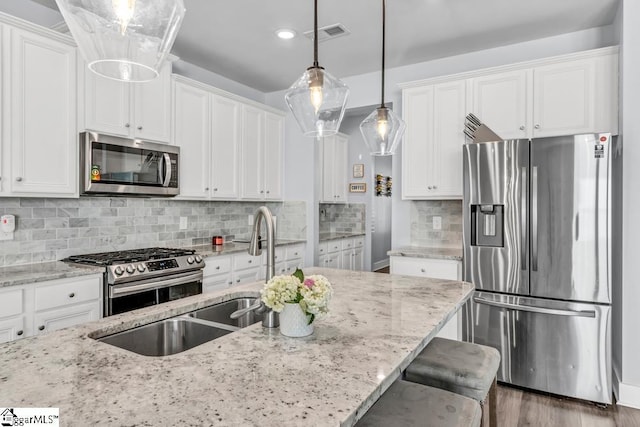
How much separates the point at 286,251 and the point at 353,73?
2067mm

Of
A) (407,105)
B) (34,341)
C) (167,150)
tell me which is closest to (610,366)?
(407,105)

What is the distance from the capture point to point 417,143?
3.68m

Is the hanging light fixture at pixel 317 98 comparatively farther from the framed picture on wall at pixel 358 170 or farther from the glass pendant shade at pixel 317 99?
the framed picture on wall at pixel 358 170

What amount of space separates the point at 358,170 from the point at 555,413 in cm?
469

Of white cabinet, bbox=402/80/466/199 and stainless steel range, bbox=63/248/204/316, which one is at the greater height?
white cabinet, bbox=402/80/466/199

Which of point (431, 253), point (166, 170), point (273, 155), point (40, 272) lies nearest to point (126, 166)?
point (166, 170)

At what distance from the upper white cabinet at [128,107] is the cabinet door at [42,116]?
0.13 m

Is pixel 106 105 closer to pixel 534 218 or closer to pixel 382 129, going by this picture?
pixel 382 129

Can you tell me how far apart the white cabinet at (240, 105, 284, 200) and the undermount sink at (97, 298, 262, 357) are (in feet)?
8.38

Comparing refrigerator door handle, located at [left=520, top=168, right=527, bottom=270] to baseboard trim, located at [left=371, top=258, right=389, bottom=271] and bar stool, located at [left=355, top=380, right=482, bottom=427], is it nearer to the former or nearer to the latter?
bar stool, located at [left=355, top=380, right=482, bottom=427]

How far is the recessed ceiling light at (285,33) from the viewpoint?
10.6 feet

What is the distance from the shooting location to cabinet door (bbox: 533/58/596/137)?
2.98 meters

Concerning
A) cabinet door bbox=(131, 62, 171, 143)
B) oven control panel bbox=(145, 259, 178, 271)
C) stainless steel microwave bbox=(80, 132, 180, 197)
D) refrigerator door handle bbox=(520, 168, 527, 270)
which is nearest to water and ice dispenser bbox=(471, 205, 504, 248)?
refrigerator door handle bbox=(520, 168, 527, 270)

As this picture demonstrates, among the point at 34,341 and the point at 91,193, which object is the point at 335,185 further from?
the point at 34,341
